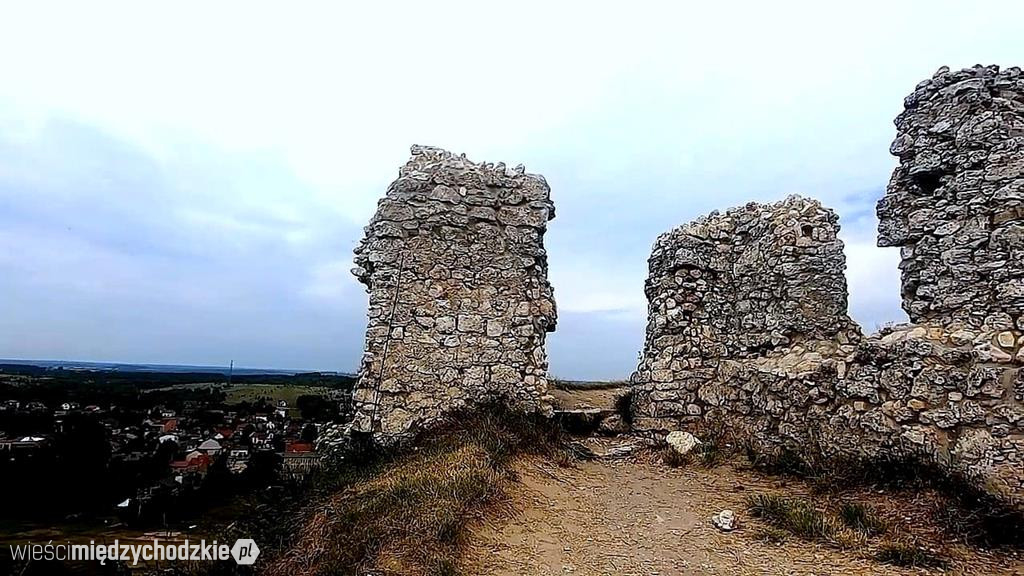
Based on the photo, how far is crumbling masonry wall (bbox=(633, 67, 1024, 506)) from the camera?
5.05m

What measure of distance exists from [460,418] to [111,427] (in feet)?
45.3

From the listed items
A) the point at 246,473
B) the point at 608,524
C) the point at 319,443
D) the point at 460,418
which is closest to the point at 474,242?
the point at 460,418

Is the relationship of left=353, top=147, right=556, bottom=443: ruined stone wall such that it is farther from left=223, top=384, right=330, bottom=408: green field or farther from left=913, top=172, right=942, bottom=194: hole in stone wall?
left=223, top=384, right=330, bottom=408: green field

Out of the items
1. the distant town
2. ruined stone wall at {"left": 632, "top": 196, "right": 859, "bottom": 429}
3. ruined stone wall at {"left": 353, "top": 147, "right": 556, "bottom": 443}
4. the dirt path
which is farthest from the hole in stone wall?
the distant town

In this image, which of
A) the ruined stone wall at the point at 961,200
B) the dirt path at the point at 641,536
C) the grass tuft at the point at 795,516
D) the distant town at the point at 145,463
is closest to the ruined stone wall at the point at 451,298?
the distant town at the point at 145,463

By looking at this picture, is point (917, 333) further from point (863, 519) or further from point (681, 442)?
point (681, 442)

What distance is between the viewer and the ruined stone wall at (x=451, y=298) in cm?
729

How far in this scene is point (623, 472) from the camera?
6668 millimetres

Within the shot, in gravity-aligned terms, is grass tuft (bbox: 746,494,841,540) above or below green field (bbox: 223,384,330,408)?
below

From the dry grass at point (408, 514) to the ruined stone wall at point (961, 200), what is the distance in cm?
436

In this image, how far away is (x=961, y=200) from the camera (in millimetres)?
5605

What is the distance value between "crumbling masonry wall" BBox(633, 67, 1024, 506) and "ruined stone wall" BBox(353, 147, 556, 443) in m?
2.07

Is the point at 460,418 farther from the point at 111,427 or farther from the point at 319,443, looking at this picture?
the point at 111,427

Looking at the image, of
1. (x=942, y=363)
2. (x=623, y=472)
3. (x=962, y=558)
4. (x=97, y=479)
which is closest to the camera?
(x=962, y=558)
